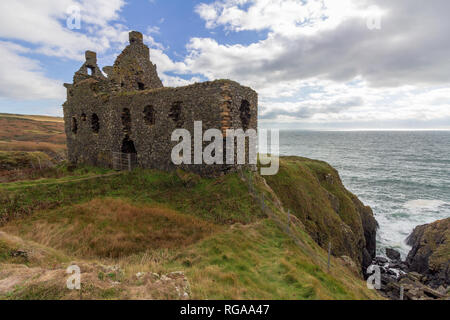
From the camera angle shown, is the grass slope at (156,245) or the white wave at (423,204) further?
the white wave at (423,204)

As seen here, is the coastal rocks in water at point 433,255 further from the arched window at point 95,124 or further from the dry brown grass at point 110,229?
the arched window at point 95,124

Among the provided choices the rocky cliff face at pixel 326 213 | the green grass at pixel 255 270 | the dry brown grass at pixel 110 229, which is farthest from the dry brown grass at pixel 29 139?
the green grass at pixel 255 270

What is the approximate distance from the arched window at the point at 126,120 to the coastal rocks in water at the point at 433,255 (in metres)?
31.0

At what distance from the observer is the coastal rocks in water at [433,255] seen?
1964 cm

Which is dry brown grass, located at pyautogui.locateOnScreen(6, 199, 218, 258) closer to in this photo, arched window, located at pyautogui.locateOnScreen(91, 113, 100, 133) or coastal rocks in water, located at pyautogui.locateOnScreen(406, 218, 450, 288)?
arched window, located at pyautogui.locateOnScreen(91, 113, 100, 133)

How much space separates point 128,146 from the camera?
21359mm

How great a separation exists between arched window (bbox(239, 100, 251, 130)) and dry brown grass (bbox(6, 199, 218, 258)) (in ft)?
28.0

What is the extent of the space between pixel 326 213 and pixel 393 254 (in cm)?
1450

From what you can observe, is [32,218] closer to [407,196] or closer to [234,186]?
[234,186]

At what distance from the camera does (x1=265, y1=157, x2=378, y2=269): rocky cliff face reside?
70.0 feet

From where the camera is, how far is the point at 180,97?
1648 cm

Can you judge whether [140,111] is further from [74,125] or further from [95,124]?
[74,125]

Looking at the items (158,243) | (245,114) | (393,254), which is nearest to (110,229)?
(158,243)
